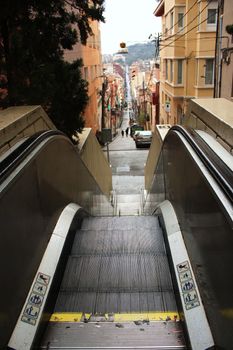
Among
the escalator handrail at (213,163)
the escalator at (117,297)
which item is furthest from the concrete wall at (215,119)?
the escalator at (117,297)

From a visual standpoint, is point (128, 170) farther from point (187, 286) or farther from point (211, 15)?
point (187, 286)

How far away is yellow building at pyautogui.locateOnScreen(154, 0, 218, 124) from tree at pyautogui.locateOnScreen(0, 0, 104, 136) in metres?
12.6

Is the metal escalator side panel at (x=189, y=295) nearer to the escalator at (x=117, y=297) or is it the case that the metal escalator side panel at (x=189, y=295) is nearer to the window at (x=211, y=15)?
the escalator at (x=117, y=297)

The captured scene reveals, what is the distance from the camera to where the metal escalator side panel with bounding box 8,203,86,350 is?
2.31 m

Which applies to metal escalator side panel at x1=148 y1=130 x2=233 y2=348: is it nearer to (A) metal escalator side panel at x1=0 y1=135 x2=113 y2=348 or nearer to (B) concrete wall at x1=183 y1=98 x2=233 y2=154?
(B) concrete wall at x1=183 y1=98 x2=233 y2=154

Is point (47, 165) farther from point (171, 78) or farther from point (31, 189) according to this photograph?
point (171, 78)

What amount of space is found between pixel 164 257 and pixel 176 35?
72.1 feet

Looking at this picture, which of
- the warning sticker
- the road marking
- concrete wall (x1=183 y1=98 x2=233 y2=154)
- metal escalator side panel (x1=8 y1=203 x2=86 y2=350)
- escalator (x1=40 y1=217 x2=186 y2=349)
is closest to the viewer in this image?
metal escalator side panel (x1=8 y1=203 x2=86 y2=350)

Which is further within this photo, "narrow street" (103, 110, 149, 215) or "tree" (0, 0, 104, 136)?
"narrow street" (103, 110, 149, 215)

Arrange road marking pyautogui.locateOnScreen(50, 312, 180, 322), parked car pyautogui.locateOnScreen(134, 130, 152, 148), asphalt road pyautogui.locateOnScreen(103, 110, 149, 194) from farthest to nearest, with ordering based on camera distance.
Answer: parked car pyautogui.locateOnScreen(134, 130, 152, 148) < asphalt road pyautogui.locateOnScreen(103, 110, 149, 194) < road marking pyautogui.locateOnScreen(50, 312, 180, 322)

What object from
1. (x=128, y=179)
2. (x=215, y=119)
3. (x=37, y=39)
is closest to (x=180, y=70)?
(x=128, y=179)

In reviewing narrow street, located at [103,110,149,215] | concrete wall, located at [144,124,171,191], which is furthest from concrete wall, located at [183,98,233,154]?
narrow street, located at [103,110,149,215]

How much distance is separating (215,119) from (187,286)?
1702 mm

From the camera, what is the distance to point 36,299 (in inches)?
105
